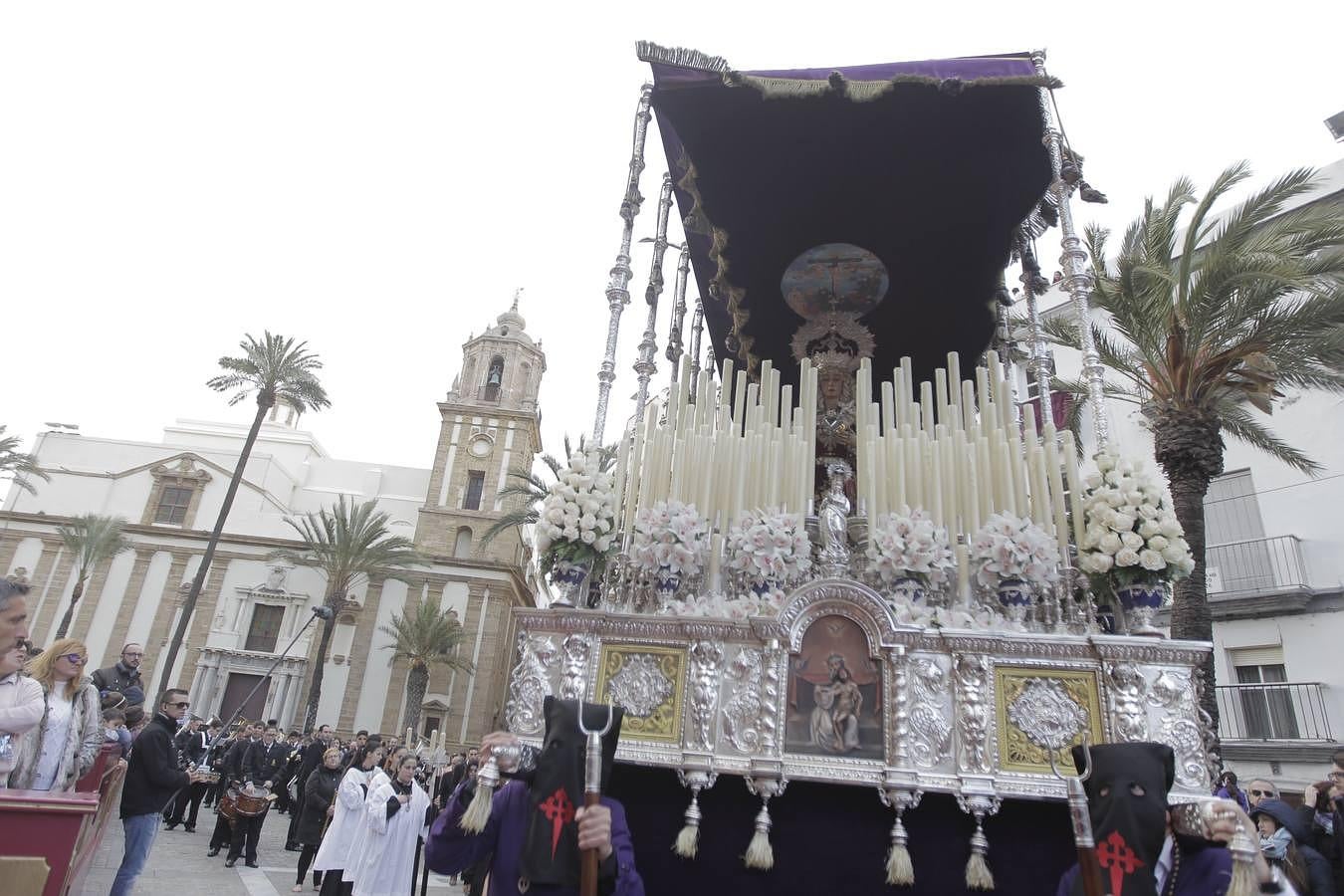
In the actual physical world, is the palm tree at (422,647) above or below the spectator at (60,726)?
above

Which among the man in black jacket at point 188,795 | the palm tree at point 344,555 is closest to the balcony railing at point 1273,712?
the man in black jacket at point 188,795

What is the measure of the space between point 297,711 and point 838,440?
110 feet

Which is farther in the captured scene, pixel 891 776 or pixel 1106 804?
pixel 891 776

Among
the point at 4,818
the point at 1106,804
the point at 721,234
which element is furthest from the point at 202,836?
the point at 1106,804

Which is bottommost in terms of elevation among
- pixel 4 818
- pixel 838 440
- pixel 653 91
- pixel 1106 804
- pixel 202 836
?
pixel 202 836

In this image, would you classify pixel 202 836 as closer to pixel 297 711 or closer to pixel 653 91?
pixel 653 91

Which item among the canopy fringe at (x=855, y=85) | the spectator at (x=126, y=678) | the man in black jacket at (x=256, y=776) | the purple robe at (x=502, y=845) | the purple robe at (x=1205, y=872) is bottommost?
the man in black jacket at (x=256, y=776)

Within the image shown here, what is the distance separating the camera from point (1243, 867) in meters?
3.02

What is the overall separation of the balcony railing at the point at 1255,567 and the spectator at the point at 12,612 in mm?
18386

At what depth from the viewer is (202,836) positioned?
13727 millimetres

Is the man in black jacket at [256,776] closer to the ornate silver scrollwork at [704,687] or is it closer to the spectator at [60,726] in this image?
the spectator at [60,726]

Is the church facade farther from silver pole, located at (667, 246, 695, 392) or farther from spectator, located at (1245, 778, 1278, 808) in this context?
spectator, located at (1245, 778, 1278, 808)

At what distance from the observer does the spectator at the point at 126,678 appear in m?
8.16

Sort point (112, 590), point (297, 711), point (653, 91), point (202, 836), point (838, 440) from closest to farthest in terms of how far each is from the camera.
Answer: point (653, 91) → point (838, 440) → point (202, 836) → point (297, 711) → point (112, 590)
